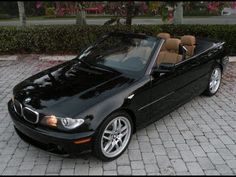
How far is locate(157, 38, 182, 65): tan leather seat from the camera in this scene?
4455 millimetres

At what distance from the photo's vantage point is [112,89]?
376 centimetres

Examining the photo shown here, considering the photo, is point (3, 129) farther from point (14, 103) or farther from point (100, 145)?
point (100, 145)

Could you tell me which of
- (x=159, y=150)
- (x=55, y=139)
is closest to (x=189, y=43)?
(x=159, y=150)

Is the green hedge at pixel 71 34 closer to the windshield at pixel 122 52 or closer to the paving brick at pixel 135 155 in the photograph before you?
the windshield at pixel 122 52

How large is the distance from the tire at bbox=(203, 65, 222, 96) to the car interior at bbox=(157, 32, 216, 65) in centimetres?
59

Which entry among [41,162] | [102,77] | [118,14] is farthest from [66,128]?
[118,14]

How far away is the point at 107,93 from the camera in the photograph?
3.67 m

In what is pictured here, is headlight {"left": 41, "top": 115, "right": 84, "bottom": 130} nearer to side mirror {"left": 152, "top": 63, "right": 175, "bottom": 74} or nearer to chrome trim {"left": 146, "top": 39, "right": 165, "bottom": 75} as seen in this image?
chrome trim {"left": 146, "top": 39, "right": 165, "bottom": 75}

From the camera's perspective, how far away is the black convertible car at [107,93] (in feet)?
11.0

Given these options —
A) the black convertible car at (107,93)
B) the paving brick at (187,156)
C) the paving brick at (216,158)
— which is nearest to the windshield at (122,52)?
the black convertible car at (107,93)

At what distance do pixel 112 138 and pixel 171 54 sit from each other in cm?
195

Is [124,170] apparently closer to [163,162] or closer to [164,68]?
[163,162]

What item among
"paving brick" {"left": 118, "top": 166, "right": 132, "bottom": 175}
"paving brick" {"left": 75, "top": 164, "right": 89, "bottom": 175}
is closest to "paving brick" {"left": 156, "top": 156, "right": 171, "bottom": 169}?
"paving brick" {"left": 118, "top": 166, "right": 132, "bottom": 175}

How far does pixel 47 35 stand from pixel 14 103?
5178 mm
